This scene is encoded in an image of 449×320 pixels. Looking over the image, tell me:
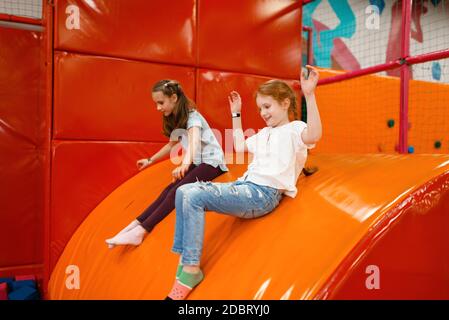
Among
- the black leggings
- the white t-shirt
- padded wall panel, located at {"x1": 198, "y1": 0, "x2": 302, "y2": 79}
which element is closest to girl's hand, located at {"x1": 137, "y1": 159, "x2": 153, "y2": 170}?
the black leggings

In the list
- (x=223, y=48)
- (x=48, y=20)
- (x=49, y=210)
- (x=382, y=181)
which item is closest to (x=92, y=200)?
(x=49, y=210)

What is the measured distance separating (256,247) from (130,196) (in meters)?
1.20

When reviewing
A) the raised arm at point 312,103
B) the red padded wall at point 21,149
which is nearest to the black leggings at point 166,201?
the raised arm at point 312,103

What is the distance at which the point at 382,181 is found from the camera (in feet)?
4.38

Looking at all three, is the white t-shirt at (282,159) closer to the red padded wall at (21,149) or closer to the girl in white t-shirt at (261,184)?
the girl in white t-shirt at (261,184)

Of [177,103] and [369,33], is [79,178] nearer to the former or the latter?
[177,103]

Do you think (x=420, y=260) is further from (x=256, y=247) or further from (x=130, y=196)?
(x=130, y=196)

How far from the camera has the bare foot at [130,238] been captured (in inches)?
71.0

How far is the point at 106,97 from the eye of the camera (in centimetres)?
240

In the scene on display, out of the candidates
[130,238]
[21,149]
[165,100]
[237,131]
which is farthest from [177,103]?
[21,149]

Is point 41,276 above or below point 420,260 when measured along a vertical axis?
below

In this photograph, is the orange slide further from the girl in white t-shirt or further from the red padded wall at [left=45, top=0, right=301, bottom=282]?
the red padded wall at [left=45, top=0, right=301, bottom=282]

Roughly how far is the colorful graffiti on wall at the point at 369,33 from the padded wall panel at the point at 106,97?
Result: 4.27 metres

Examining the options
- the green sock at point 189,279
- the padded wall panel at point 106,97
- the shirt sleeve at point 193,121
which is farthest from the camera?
the padded wall panel at point 106,97
